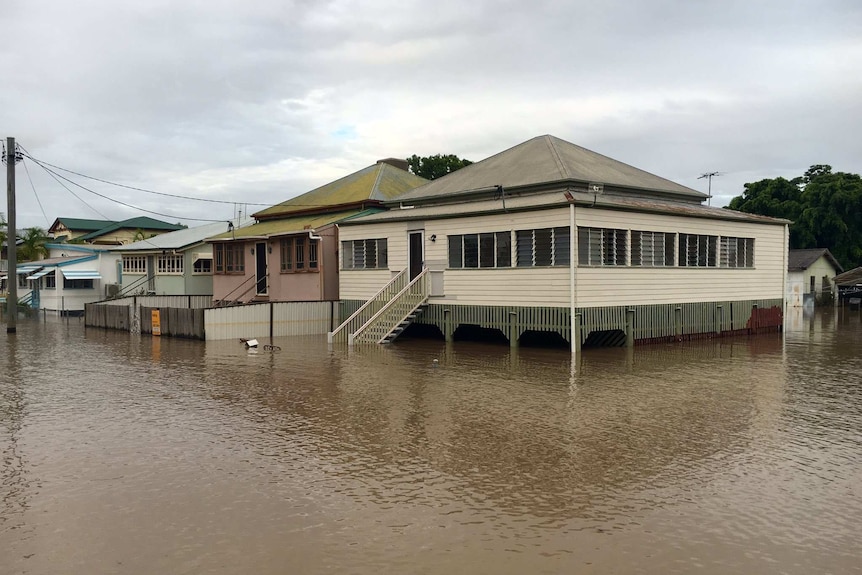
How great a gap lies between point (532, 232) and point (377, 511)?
52.0 feet

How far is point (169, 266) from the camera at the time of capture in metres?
42.5

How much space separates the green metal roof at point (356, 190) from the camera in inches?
1385

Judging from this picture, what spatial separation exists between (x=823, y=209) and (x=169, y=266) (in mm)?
51188

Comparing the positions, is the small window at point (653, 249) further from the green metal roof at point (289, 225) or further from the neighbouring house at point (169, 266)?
the neighbouring house at point (169, 266)

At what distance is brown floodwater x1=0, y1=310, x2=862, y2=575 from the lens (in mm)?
7027

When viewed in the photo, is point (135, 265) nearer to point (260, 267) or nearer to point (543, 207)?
point (260, 267)

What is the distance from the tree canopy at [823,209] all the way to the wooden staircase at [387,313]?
47659mm

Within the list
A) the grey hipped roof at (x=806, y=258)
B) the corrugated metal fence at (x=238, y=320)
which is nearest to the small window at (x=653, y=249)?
the corrugated metal fence at (x=238, y=320)

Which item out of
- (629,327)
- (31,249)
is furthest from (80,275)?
(629,327)

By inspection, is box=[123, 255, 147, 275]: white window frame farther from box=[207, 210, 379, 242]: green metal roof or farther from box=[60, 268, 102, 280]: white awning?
box=[207, 210, 379, 242]: green metal roof

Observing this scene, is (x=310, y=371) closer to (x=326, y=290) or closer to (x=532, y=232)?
(x=532, y=232)

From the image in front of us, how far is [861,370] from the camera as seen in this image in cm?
1873

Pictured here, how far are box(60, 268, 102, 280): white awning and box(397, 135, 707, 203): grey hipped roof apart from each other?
74.5ft

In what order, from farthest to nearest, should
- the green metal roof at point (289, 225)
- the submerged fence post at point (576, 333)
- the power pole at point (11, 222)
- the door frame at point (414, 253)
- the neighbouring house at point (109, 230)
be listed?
the neighbouring house at point (109, 230), the green metal roof at point (289, 225), the power pole at point (11, 222), the door frame at point (414, 253), the submerged fence post at point (576, 333)
